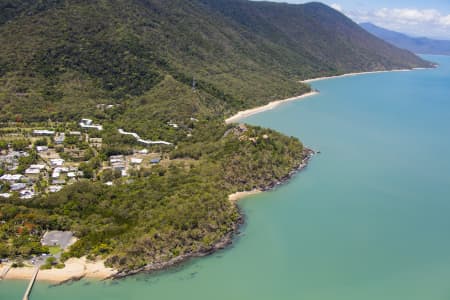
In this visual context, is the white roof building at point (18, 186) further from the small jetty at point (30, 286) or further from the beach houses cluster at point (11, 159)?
the small jetty at point (30, 286)

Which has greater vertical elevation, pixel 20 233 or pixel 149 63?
pixel 149 63

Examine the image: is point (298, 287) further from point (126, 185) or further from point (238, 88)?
point (238, 88)

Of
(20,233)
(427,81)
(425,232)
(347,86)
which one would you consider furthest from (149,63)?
(427,81)

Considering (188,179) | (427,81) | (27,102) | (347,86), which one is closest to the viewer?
(188,179)

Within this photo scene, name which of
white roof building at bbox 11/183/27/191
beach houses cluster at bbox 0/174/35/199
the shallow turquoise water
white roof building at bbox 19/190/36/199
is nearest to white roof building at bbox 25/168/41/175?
beach houses cluster at bbox 0/174/35/199

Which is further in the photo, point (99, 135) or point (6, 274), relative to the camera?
point (99, 135)

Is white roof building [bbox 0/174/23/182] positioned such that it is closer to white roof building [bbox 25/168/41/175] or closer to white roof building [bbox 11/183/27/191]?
white roof building [bbox 25/168/41/175]

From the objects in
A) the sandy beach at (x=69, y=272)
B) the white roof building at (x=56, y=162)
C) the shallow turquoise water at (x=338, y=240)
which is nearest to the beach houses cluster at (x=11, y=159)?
the white roof building at (x=56, y=162)

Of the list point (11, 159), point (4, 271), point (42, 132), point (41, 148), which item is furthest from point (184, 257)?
point (42, 132)
